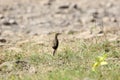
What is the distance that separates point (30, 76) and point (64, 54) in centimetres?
103

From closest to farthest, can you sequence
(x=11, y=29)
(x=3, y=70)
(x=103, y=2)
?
(x=3, y=70)
(x=11, y=29)
(x=103, y=2)

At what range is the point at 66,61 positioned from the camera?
26.7 ft

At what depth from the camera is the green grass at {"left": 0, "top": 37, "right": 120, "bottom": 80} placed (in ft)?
23.7

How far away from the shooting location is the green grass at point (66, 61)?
7.21 meters

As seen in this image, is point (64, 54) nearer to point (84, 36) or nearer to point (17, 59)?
point (17, 59)

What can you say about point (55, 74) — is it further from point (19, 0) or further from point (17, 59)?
point (19, 0)

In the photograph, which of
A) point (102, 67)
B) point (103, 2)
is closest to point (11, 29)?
point (103, 2)

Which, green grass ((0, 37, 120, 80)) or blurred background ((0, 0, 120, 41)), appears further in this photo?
blurred background ((0, 0, 120, 41))

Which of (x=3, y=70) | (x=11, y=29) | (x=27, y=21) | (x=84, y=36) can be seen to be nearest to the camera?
(x=3, y=70)

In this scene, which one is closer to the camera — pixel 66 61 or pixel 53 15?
pixel 66 61

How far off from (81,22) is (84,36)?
10.5 feet

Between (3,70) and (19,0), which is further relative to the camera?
(19,0)

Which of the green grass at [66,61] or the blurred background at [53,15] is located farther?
the blurred background at [53,15]

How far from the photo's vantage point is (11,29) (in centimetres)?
1252
